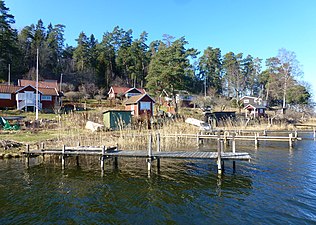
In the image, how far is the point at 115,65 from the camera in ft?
220

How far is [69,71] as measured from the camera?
202 ft

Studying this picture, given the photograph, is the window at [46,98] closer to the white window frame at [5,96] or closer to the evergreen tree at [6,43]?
the white window frame at [5,96]

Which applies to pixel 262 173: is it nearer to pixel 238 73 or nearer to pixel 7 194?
pixel 7 194

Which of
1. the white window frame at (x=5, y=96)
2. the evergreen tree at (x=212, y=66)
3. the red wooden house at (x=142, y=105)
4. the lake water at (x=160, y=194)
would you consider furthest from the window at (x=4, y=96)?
the evergreen tree at (x=212, y=66)

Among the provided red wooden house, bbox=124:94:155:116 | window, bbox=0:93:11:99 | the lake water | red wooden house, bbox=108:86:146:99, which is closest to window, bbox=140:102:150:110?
red wooden house, bbox=124:94:155:116

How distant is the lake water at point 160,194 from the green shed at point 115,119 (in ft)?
43.9

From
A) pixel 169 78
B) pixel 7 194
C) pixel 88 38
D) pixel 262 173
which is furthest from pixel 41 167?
pixel 88 38

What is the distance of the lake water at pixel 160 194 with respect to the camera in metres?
7.63

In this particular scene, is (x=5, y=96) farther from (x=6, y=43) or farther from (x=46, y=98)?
(x=6, y=43)

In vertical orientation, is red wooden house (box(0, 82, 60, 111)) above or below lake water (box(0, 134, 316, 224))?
above

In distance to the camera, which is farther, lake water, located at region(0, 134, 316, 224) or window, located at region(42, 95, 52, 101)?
window, located at region(42, 95, 52, 101)

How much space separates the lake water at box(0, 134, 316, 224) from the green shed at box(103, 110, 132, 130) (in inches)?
527

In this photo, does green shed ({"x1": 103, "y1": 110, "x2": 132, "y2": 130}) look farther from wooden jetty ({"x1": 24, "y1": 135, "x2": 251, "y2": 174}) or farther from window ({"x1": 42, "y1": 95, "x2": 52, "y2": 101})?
window ({"x1": 42, "y1": 95, "x2": 52, "y2": 101})

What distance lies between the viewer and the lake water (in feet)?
25.0
